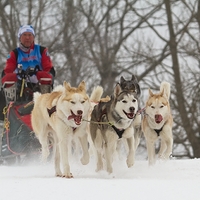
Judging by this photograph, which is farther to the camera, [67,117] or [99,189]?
[67,117]

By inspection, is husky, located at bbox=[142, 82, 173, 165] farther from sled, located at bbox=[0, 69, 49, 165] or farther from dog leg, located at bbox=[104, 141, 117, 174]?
sled, located at bbox=[0, 69, 49, 165]

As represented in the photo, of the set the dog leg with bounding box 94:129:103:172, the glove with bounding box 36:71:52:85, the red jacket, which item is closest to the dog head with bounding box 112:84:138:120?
the dog leg with bounding box 94:129:103:172

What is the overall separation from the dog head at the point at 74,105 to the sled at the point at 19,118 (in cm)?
204

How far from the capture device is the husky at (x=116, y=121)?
675 centimetres

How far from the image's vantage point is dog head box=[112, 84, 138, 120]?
6.71 metres

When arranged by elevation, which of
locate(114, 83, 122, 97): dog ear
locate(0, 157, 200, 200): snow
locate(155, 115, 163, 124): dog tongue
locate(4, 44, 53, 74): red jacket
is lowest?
locate(0, 157, 200, 200): snow

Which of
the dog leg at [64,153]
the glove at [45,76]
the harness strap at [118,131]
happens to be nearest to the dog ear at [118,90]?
the harness strap at [118,131]

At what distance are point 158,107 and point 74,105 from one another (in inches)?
59.2

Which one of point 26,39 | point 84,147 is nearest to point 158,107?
point 84,147

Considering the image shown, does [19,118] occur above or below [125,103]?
below

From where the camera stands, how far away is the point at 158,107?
24.8 ft

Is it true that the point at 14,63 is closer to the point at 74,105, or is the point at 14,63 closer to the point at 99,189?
Result: the point at 74,105

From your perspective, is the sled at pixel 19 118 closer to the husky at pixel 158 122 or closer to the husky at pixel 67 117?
the husky at pixel 67 117

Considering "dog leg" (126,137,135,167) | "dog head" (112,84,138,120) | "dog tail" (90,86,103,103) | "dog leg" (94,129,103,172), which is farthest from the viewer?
"dog tail" (90,86,103,103)
